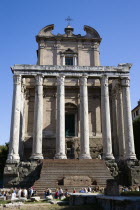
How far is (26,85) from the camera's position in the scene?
32.8 metres

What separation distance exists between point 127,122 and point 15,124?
12.2 m

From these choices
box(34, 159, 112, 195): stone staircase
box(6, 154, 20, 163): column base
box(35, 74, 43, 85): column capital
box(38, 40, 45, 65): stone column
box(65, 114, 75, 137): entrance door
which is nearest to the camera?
box(34, 159, 112, 195): stone staircase

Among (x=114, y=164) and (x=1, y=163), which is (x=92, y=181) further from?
(x=1, y=163)

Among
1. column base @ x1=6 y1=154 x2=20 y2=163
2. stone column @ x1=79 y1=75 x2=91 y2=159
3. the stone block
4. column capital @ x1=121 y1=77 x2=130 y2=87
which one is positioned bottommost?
the stone block

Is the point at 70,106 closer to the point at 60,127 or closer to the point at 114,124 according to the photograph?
the point at 114,124

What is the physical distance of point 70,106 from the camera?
32.9m

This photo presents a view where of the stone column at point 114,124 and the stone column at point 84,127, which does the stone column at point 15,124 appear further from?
the stone column at point 114,124

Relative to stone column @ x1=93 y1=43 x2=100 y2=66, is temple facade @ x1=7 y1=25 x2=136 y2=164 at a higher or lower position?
lower

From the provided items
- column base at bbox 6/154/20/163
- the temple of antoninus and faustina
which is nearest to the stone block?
the temple of antoninus and faustina

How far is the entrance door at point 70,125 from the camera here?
32.1 metres

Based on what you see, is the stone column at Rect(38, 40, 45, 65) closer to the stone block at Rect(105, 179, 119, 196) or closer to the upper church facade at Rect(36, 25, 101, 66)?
the upper church facade at Rect(36, 25, 101, 66)

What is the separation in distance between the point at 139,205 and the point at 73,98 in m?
23.7

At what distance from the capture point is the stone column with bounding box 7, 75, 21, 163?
83.8ft

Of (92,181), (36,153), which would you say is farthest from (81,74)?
(92,181)
